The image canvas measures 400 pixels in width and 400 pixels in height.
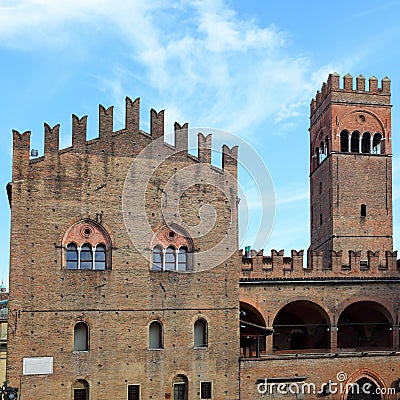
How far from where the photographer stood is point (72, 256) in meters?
26.7

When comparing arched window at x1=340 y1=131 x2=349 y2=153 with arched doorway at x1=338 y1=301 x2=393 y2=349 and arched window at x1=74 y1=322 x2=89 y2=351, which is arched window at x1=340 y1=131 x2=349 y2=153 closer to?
arched doorway at x1=338 y1=301 x2=393 y2=349

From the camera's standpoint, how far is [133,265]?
2706cm

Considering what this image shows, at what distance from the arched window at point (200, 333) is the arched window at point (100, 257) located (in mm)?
4375

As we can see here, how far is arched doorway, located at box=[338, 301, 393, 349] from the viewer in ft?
110

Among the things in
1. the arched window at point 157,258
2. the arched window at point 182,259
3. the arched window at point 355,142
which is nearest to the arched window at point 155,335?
the arched window at point 157,258

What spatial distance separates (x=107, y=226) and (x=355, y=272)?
37.6ft

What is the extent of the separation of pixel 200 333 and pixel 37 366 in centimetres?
642

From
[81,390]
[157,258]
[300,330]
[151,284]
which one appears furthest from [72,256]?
[300,330]

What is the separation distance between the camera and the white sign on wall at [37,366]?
25.4 m

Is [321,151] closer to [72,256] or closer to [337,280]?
[337,280]

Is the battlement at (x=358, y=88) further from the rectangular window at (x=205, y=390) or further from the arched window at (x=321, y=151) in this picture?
the rectangular window at (x=205, y=390)

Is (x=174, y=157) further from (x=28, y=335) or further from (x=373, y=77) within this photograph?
(x=373, y=77)

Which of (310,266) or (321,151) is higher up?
(321,151)

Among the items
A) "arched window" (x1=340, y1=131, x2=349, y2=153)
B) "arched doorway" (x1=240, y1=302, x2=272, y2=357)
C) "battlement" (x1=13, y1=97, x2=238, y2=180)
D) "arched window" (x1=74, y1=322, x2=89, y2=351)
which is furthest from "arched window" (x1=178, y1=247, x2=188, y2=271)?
"arched window" (x1=340, y1=131, x2=349, y2=153)
